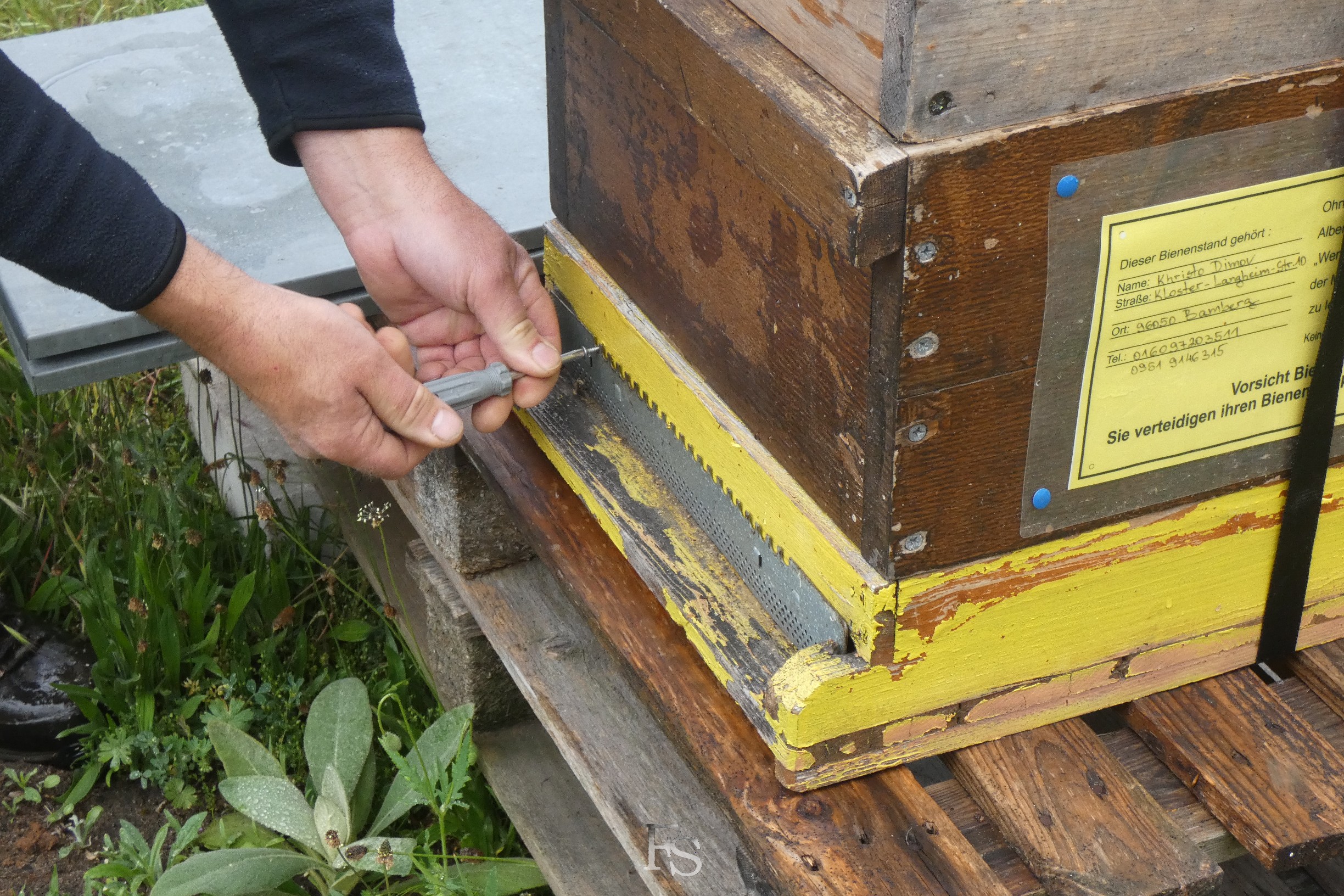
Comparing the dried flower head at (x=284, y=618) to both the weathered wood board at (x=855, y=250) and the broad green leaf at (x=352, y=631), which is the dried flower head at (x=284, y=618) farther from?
the weathered wood board at (x=855, y=250)

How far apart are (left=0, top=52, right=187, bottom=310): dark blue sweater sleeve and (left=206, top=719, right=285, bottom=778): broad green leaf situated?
0.78 meters

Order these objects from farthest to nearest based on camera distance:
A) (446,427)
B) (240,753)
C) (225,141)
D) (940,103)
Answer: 1. (225,141)
2. (240,753)
3. (446,427)
4. (940,103)

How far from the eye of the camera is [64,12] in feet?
13.2

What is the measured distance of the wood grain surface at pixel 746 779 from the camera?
131 cm

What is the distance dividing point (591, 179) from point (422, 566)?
2.33ft

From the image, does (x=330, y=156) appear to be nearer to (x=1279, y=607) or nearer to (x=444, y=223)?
(x=444, y=223)

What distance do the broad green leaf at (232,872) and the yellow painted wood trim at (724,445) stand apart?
32.6 inches

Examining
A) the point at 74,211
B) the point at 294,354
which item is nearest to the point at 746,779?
the point at 294,354

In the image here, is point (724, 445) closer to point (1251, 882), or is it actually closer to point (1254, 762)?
point (1254, 762)

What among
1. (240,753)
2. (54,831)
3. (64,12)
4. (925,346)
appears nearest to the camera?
(925,346)

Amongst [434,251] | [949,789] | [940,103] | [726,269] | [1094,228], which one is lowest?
[949,789]

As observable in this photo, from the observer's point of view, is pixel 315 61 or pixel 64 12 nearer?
pixel 315 61

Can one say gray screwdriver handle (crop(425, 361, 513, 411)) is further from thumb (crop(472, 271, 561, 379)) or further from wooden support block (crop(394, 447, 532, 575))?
wooden support block (crop(394, 447, 532, 575))

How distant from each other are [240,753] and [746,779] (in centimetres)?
96
